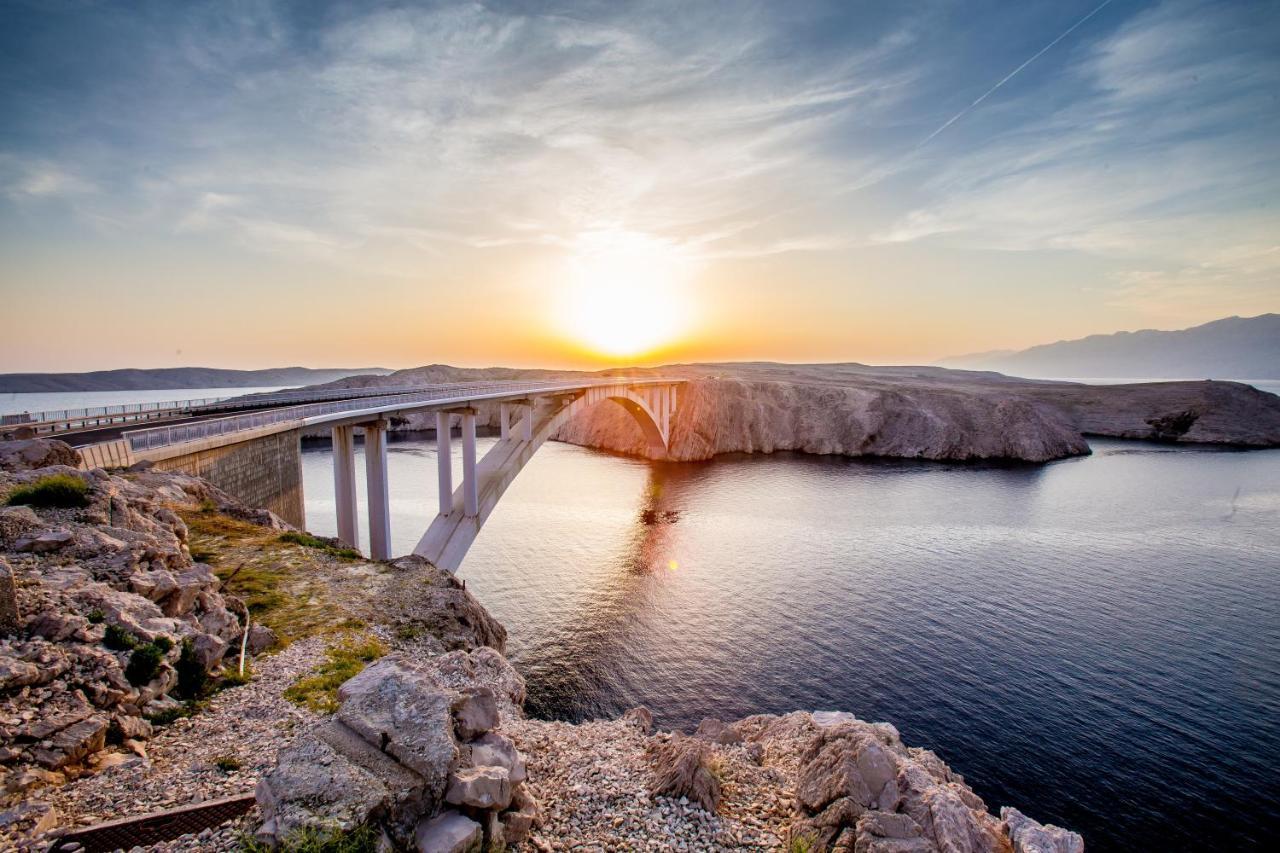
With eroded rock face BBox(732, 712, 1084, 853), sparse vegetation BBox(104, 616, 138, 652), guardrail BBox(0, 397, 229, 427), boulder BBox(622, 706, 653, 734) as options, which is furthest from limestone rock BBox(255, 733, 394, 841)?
guardrail BBox(0, 397, 229, 427)

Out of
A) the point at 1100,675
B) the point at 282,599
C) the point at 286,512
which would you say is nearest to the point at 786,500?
the point at 1100,675

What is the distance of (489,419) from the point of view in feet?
339

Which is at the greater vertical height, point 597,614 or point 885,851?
point 885,851

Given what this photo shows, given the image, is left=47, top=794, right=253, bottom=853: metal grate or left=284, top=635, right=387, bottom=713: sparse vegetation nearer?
left=47, top=794, right=253, bottom=853: metal grate

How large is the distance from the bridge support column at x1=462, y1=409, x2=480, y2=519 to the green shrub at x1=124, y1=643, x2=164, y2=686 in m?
24.1

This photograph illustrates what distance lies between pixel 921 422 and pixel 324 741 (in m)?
85.6

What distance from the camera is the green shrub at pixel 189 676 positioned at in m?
10.6

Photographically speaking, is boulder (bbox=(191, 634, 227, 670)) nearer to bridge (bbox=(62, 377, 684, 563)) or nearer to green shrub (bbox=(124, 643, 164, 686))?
green shrub (bbox=(124, 643, 164, 686))

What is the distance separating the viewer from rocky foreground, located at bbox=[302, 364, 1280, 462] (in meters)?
77.4

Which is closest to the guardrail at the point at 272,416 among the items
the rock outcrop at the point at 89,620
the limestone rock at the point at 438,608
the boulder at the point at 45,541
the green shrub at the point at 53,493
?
the rock outcrop at the point at 89,620

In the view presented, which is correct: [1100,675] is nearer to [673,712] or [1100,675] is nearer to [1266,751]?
[1266,751]

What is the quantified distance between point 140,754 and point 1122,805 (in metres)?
23.4

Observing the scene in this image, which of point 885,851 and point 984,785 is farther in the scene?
point 984,785

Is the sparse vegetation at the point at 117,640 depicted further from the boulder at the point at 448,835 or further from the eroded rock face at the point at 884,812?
the eroded rock face at the point at 884,812
